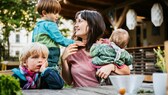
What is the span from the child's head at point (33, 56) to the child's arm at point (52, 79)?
6 cm

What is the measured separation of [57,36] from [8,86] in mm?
2058

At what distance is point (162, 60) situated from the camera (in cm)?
161

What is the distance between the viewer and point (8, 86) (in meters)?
1.14

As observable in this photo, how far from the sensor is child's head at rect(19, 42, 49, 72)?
2.06 meters

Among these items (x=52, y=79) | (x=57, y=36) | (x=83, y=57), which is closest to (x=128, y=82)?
(x=52, y=79)

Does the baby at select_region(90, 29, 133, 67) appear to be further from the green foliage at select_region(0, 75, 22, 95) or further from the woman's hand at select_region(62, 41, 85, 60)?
the green foliage at select_region(0, 75, 22, 95)

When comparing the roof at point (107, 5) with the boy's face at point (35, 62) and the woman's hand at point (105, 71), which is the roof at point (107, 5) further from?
the boy's face at point (35, 62)

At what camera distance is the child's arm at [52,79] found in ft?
6.54

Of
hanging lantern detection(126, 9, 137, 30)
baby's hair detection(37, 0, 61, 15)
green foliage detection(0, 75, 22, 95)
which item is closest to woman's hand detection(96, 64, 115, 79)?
baby's hair detection(37, 0, 61, 15)

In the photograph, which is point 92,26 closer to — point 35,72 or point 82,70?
point 82,70

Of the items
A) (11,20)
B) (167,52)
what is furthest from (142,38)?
(167,52)

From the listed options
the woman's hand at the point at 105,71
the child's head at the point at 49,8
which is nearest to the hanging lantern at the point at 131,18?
the child's head at the point at 49,8

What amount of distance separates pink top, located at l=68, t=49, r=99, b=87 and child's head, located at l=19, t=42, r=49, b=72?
45 centimetres

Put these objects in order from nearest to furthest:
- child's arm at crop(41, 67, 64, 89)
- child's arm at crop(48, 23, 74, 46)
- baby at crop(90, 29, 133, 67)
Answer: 1. child's arm at crop(41, 67, 64, 89)
2. baby at crop(90, 29, 133, 67)
3. child's arm at crop(48, 23, 74, 46)
